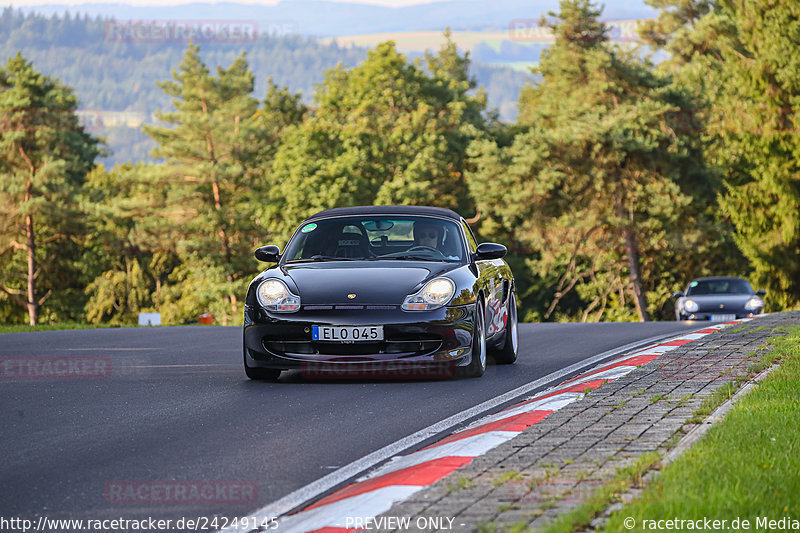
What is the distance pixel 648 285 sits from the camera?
55625mm

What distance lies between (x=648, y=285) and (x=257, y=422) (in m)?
49.8

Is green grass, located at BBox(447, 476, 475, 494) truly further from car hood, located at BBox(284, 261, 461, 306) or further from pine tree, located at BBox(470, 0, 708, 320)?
pine tree, located at BBox(470, 0, 708, 320)

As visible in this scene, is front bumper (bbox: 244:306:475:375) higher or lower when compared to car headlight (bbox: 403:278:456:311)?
lower

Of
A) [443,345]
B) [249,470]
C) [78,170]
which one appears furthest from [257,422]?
[78,170]

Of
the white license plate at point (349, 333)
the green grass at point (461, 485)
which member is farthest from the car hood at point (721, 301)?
the green grass at point (461, 485)

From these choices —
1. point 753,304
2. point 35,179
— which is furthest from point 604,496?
point 35,179

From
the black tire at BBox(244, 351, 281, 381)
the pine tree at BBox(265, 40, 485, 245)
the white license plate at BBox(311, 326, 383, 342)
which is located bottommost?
the black tire at BBox(244, 351, 281, 381)

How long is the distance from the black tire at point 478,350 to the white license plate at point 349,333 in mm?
896

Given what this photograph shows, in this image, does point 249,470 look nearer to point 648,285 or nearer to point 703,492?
point 703,492

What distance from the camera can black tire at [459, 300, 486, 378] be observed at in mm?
9992

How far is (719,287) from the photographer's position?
2714cm

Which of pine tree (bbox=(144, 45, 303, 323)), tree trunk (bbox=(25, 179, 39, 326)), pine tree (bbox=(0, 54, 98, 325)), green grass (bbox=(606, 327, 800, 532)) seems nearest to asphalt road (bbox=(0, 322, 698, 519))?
green grass (bbox=(606, 327, 800, 532))

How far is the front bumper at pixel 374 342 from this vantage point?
9.55 meters

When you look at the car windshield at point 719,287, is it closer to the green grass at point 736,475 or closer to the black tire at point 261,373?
the black tire at point 261,373
